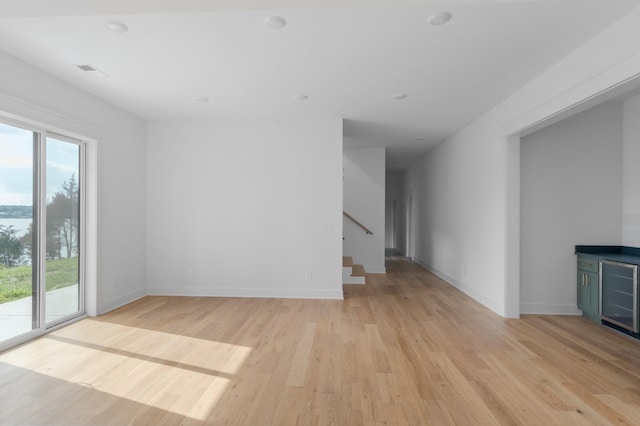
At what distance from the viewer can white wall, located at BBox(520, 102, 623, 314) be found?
4.48 m

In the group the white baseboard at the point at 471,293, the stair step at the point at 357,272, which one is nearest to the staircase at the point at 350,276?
the stair step at the point at 357,272

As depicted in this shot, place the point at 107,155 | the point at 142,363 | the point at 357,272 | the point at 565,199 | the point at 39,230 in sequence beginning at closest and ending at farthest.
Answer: the point at 142,363 < the point at 39,230 < the point at 565,199 < the point at 107,155 < the point at 357,272

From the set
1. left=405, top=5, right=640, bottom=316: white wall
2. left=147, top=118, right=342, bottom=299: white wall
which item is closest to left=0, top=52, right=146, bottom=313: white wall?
left=147, top=118, right=342, bottom=299: white wall

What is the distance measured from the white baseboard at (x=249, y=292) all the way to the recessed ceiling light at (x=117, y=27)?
3.83 metres

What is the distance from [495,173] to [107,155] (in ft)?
17.5

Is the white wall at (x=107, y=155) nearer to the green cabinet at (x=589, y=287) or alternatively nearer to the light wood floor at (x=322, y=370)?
the light wood floor at (x=322, y=370)

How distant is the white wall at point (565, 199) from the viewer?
4.48 m

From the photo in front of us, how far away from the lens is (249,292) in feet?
17.9

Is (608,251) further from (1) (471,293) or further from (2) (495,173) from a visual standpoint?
(1) (471,293)

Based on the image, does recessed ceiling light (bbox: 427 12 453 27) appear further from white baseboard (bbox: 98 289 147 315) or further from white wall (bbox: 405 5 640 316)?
white baseboard (bbox: 98 289 147 315)

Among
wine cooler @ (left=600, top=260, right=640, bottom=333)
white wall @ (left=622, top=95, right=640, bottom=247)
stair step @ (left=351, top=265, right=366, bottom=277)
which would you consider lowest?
stair step @ (left=351, top=265, right=366, bottom=277)

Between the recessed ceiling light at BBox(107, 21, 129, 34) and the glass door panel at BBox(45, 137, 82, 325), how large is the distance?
1932 millimetres

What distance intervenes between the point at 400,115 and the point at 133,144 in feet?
13.5

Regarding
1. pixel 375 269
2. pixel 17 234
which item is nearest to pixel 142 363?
pixel 17 234
